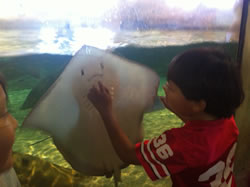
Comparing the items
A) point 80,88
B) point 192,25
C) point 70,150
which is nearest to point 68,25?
point 80,88

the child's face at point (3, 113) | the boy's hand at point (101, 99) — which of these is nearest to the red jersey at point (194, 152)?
the boy's hand at point (101, 99)

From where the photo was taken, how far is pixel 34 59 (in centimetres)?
122

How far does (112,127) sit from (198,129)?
32 centimetres

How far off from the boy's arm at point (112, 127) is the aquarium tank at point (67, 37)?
0.73ft

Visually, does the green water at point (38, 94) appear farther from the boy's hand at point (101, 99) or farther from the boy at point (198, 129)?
the boy at point (198, 129)

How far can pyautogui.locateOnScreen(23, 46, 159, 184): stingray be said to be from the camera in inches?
40.0

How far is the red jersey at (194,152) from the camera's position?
0.77 metres

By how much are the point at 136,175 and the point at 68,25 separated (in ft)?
3.25

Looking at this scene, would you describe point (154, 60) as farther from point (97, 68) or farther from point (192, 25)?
point (97, 68)

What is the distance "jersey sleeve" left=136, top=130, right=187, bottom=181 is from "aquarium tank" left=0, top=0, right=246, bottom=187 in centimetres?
52

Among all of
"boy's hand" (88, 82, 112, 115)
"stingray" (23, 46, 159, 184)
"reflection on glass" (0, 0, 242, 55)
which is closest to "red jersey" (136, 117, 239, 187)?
Result: "boy's hand" (88, 82, 112, 115)

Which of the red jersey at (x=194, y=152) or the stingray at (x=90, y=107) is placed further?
the stingray at (x=90, y=107)

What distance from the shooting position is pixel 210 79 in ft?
2.49

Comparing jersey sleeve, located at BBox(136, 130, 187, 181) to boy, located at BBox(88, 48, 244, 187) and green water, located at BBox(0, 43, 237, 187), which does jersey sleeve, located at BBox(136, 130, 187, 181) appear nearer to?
boy, located at BBox(88, 48, 244, 187)
